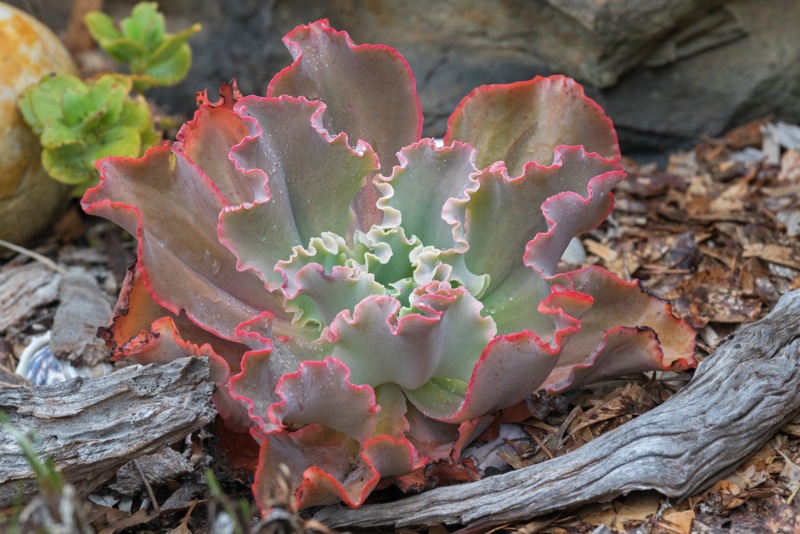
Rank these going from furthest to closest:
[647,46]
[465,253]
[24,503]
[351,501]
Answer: [647,46] < [465,253] < [24,503] < [351,501]

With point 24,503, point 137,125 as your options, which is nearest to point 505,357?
point 24,503

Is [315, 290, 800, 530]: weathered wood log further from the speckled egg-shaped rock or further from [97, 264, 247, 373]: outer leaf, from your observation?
the speckled egg-shaped rock

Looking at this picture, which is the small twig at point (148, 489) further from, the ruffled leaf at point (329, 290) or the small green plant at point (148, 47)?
the small green plant at point (148, 47)

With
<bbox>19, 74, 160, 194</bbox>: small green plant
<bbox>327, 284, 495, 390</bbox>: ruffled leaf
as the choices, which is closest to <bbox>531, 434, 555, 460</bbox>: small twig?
<bbox>327, 284, 495, 390</bbox>: ruffled leaf

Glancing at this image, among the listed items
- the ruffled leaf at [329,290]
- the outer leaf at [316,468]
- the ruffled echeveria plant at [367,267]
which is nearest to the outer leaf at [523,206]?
the ruffled echeveria plant at [367,267]

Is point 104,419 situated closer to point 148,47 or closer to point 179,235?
point 179,235

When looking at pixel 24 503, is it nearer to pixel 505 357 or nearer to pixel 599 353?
pixel 505 357
